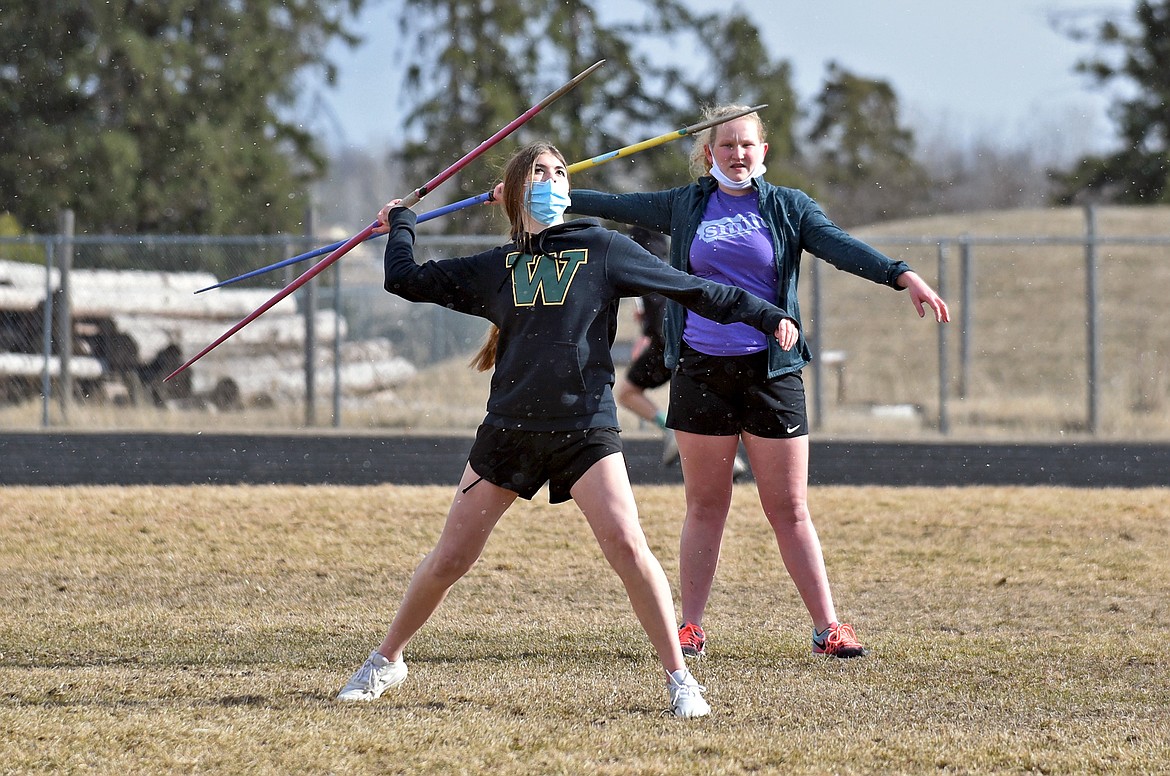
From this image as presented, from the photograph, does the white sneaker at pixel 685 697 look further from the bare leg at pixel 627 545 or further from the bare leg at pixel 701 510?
the bare leg at pixel 701 510

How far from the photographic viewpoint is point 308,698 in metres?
4.33

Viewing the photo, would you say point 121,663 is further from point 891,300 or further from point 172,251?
point 891,300

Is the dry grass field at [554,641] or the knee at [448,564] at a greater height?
the knee at [448,564]

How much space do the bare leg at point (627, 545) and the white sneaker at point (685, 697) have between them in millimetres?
34

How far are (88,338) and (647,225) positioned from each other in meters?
12.3

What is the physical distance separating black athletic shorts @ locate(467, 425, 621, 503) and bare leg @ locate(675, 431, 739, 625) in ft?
3.16

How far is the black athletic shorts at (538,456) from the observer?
4051mm

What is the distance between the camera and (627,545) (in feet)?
13.3

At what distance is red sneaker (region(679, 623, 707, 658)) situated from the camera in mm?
5047

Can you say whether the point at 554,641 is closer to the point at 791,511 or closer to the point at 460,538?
the point at 791,511

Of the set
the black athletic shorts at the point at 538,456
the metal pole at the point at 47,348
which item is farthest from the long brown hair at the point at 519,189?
the metal pole at the point at 47,348

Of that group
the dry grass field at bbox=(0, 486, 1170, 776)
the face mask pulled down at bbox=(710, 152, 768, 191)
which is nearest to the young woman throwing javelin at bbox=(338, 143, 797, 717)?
the dry grass field at bbox=(0, 486, 1170, 776)

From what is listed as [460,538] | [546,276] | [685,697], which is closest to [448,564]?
[460,538]

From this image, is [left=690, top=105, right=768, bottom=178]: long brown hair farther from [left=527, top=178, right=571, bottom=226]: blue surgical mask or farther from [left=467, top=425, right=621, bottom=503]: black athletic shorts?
[left=467, top=425, right=621, bottom=503]: black athletic shorts
